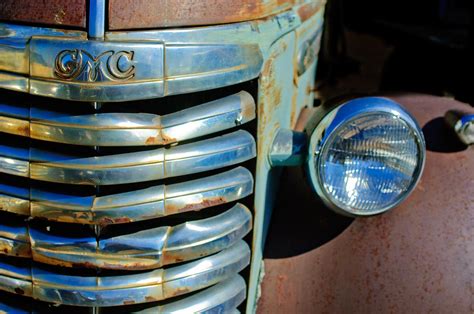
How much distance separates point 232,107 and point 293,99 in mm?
Answer: 611

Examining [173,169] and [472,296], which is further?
[472,296]

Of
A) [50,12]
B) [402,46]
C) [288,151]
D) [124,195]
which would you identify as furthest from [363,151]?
[402,46]

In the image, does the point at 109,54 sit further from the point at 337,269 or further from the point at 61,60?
the point at 337,269

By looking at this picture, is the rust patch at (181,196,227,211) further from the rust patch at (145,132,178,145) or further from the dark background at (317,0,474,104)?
the dark background at (317,0,474,104)

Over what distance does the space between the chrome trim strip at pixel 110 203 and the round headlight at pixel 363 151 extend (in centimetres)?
37

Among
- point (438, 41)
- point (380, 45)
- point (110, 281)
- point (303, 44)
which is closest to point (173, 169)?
point (110, 281)

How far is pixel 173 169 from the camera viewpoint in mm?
2008

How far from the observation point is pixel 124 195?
79.1 inches

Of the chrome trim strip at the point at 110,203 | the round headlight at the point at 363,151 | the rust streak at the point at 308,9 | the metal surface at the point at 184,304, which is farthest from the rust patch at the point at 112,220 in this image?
the rust streak at the point at 308,9

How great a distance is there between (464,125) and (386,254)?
0.54 meters

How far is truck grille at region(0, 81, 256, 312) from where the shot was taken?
196cm

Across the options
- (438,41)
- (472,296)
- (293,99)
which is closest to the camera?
(472,296)

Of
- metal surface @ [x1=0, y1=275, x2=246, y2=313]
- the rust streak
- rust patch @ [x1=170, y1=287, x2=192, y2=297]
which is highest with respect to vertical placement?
the rust streak

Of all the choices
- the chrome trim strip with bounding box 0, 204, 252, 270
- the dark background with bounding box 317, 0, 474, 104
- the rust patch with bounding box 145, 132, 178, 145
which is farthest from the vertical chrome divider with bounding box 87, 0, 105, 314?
the dark background with bounding box 317, 0, 474, 104
